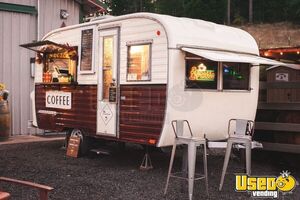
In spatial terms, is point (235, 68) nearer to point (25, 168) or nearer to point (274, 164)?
point (274, 164)

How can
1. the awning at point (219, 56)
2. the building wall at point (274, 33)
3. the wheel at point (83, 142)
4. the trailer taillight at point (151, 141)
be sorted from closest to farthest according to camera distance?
the awning at point (219, 56) → the trailer taillight at point (151, 141) → the wheel at point (83, 142) → the building wall at point (274, 33)

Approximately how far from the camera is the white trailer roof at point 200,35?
7520 mm

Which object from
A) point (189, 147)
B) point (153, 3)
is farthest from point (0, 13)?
point (153, 3)

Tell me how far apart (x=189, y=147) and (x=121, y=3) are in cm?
4692

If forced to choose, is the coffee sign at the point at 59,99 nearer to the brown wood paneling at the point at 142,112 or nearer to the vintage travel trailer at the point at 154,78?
the vintage travel trailer at the point at 154,78

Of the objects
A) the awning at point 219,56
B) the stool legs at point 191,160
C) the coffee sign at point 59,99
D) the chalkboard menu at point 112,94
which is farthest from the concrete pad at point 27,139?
the stool legs at point 191,160

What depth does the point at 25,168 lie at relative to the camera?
27.2 feet

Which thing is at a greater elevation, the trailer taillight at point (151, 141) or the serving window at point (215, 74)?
the serving window at point (215, 74)

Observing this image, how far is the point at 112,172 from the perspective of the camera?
808 cm

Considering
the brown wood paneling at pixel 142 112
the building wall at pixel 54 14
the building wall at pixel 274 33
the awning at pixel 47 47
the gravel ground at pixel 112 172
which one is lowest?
the gravel ground at pixel 112 172

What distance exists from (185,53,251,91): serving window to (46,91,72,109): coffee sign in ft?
10.2

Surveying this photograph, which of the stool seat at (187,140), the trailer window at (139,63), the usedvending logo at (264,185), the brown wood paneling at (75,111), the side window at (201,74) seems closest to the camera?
the stool seat at (187,140)

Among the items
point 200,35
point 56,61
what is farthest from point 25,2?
point 200,35

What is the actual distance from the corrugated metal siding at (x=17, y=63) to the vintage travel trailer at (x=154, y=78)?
3.14m
